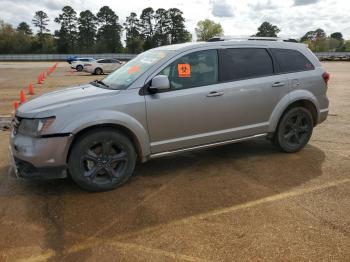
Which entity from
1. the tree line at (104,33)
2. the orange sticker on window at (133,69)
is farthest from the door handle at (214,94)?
the tree line at (104,33)

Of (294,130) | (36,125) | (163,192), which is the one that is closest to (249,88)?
(294,130)

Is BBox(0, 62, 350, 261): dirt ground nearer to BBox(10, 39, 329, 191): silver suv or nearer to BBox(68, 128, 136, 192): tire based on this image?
BBox(68, 128, 136, 192): tire

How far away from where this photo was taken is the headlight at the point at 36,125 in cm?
424

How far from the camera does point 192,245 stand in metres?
3.37

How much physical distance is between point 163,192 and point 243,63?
92.3 inches

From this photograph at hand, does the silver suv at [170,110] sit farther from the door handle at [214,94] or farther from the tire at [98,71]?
the tire at [98,71]

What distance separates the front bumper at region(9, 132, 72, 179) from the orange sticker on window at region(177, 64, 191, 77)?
67.7 inches

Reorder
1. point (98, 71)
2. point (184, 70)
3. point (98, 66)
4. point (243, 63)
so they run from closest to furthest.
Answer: point (184, 70), point (243, 63), point (98, 66), point (98, 71)

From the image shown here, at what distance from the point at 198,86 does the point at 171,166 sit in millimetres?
Answer: 1317

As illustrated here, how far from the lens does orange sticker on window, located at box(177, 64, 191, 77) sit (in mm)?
5008

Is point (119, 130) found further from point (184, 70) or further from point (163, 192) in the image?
point (184, 70)

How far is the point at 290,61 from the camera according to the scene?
594cm

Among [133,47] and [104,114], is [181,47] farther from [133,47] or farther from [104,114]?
[133,47]

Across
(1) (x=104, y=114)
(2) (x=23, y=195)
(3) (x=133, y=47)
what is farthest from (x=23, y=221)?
(3) (x=133, y=47)
